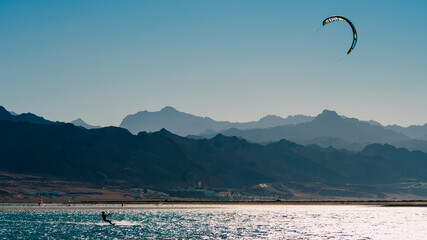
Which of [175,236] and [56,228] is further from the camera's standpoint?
[56,228]

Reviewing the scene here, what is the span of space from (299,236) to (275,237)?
6098mm

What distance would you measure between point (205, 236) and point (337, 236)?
28659mm

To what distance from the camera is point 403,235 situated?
127 meters

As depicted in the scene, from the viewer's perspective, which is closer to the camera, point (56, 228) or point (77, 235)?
point (77, 235)

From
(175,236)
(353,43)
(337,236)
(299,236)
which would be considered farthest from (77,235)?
(353,43)

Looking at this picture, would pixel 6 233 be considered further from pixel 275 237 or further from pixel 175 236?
pixel 275 237

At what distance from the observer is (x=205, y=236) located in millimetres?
119500

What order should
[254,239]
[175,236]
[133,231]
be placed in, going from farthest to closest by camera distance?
[133,231] < [175,236] < [254,239]

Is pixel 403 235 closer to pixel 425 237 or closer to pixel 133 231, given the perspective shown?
pixel 425 237

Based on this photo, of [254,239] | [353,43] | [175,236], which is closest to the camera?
[353,43]

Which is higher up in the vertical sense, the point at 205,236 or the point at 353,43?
the point at 353,43

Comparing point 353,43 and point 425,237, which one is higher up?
point 353,43

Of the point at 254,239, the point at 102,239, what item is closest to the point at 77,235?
the point at 102,239

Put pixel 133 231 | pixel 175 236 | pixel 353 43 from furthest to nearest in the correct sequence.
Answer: pixel 133 231
pixel 175 236
pixel 353 43
